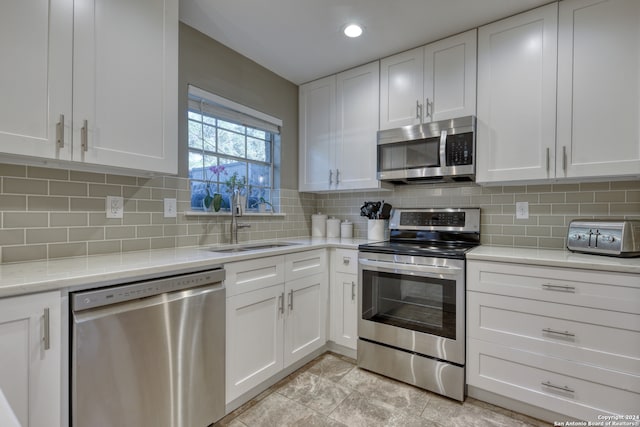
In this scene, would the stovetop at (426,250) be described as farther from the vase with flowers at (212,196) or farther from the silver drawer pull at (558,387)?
the vase with flowers at (212,196)

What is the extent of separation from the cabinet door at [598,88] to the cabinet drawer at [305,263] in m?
1.68

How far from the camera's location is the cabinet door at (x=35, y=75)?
120 centimetres

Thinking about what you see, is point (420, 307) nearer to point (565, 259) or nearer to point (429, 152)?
point (565, 259)

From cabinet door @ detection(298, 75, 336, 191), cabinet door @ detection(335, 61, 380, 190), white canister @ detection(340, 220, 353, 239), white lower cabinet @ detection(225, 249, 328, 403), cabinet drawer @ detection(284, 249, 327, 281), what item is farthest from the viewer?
white canister @ detection(340, 220, 353, 239)

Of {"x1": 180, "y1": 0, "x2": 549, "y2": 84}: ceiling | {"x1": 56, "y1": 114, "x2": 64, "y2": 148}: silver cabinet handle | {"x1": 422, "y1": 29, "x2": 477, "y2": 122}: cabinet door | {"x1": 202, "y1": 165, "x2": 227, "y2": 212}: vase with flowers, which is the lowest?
{"x1": 202, "y1": 165, "x2": 227, "y2": 212}: vase with flowers

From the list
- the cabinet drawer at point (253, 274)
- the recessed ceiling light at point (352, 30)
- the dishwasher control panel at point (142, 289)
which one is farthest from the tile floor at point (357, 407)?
the recessed ceiling light at point (352, 30)

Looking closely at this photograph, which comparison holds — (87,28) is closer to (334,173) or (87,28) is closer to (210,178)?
(210,178)

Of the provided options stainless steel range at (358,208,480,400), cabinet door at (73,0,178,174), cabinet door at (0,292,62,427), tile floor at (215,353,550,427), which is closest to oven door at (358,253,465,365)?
stainless steel range at (358,208,480,400)

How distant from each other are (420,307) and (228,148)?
1.92m

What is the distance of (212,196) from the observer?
93.0 inches

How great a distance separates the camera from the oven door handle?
6.36ft

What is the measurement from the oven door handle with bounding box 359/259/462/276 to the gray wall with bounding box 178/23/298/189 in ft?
4.02

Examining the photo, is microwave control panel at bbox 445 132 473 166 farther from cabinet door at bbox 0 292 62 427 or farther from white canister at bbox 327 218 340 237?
cabinet door at bbox 0 292 62 427

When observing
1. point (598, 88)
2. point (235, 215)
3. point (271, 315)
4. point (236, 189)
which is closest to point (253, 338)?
point (271, 315)
